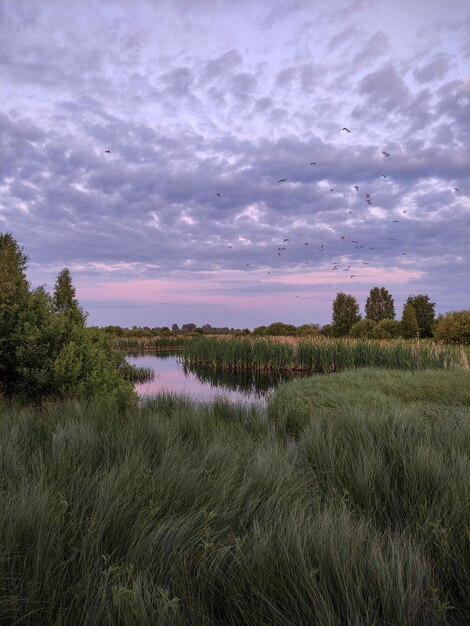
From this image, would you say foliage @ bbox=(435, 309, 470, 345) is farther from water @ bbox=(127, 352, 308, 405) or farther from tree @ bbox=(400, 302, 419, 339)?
water @ bbox=(127, 352, 308, 405)

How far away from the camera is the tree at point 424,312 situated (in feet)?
138

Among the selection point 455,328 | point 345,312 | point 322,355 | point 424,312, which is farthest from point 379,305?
point 322,355

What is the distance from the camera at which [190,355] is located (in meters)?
32.0

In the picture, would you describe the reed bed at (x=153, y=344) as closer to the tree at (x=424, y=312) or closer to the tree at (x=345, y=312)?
the tree at (x=345, y=312)

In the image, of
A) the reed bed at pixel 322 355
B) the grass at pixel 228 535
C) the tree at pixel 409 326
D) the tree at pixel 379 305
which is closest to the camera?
the grass at pixel 228 535

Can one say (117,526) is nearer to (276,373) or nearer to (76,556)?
(76,556)

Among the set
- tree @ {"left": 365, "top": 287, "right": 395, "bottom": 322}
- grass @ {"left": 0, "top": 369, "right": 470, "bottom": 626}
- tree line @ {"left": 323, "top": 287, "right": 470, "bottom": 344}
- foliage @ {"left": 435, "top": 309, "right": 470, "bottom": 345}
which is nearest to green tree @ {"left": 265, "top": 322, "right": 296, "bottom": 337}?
tree line @ {"left": 323, "top": 287, "right": 470, "bottom": 344}

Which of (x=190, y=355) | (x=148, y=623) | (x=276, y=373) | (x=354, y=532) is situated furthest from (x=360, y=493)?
(x=190, y=355)

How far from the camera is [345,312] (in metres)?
50.4

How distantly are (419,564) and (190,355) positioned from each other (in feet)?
99.2

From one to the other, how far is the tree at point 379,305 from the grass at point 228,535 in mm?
52358

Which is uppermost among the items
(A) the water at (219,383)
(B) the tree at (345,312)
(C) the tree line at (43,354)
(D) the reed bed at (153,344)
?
(B) the tree at (345,312)

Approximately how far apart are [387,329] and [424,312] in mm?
7185

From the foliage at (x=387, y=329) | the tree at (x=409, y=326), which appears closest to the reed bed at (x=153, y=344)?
the foliage at (x=387, y=329)
